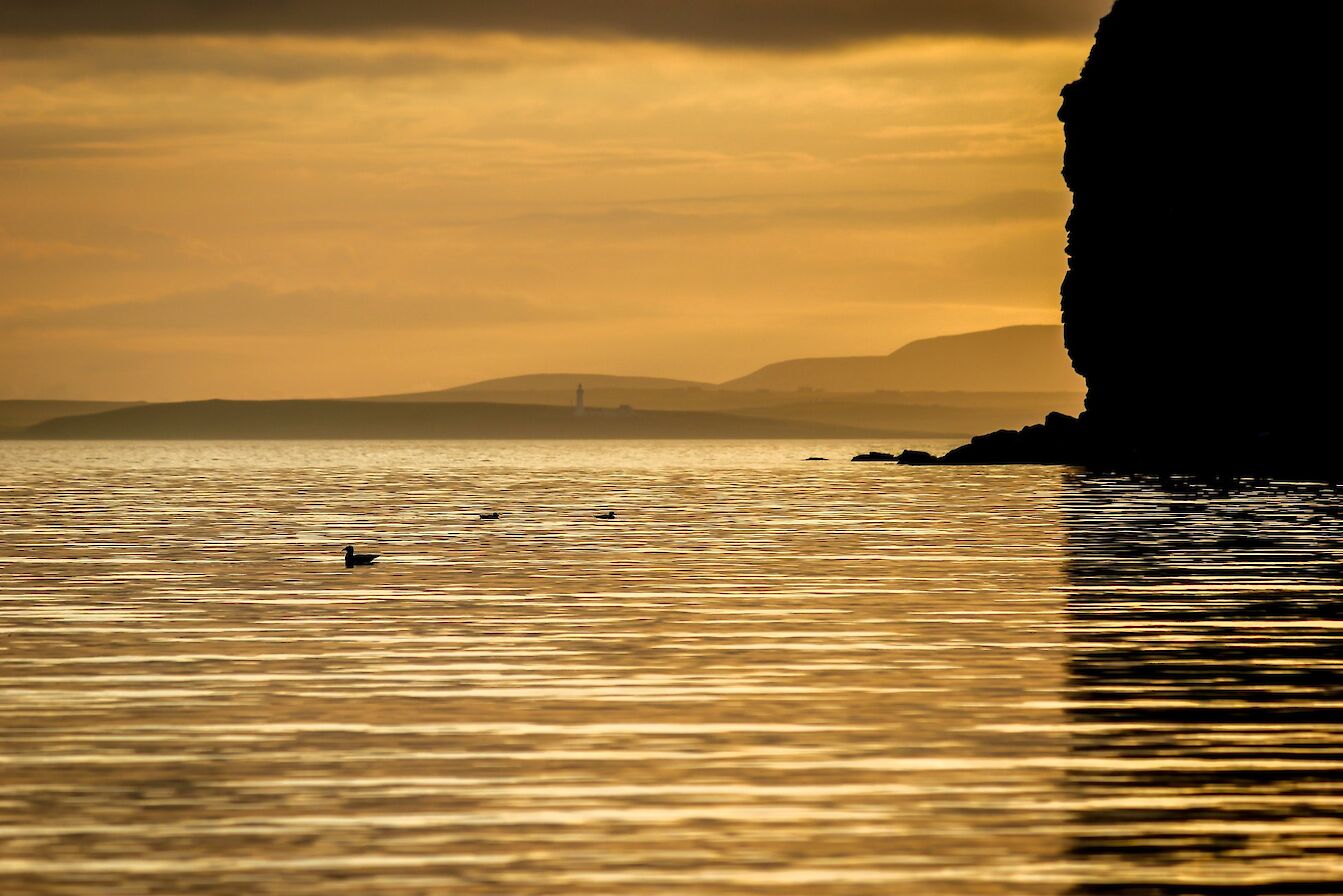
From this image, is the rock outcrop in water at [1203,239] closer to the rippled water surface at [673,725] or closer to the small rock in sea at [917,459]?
the small rock in sea at [917,459]

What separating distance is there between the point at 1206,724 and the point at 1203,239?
104 metres

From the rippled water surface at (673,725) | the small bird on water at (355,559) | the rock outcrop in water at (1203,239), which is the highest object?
the rock outcrop in water at (1203,239)

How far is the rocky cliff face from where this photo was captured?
11094 centimetres

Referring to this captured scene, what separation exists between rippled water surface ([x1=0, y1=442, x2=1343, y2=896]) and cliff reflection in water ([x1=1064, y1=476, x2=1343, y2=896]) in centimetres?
6

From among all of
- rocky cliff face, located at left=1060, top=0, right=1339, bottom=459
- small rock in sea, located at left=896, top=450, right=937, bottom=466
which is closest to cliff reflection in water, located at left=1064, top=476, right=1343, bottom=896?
rocky cliff face, located at left=1060, top=0, right=1339, bottom=459

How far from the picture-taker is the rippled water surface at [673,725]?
40.4 ft

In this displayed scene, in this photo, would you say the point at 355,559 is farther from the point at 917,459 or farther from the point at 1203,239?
the point at 917,459

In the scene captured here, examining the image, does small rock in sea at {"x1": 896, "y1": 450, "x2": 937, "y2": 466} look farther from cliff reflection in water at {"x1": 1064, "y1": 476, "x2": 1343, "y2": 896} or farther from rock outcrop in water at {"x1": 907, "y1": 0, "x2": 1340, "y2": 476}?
cliff reflection in water at {"x1": 1064, "y1": 476, "x2": 1343, "y2": 896}

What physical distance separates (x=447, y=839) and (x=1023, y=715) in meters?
7.45

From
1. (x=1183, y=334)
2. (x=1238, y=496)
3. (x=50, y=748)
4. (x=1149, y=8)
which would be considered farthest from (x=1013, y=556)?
(x=1149, y=8)

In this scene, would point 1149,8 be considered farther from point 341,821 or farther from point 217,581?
point 341,821

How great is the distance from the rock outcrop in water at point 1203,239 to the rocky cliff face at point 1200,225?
0.42 ft

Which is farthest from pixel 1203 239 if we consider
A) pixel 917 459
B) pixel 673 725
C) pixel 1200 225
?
pixel 673 725

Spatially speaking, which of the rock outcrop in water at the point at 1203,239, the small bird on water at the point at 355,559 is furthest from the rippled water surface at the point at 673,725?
the rock outcrop in water at the point at 1203,239
